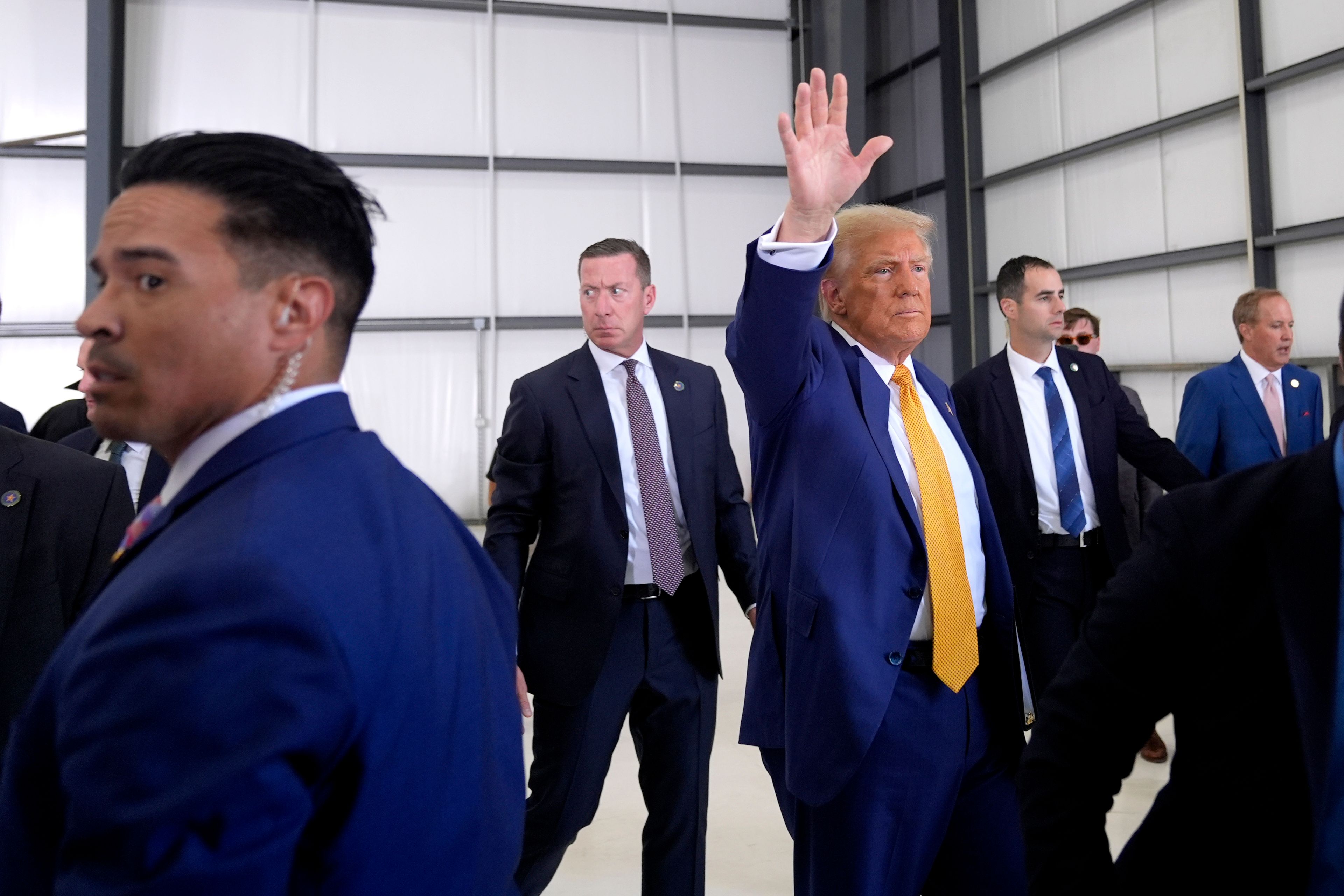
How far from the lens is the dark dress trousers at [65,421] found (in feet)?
13.9

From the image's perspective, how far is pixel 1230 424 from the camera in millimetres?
4754

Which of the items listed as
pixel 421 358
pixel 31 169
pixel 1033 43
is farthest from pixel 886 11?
pixel 31 169

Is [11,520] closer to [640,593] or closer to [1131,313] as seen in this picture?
[640,593]

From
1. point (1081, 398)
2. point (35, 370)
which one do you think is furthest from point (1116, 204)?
point (35, 370)

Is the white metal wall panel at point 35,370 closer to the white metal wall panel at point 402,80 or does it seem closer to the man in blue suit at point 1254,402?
the white metal wall panel at point 402,80

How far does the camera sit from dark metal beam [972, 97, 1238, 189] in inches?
340

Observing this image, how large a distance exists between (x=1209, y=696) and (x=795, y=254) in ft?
3.12

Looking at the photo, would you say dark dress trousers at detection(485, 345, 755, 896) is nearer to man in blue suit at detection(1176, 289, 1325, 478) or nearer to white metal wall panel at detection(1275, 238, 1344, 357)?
man in blue suit at detection(1176, 289, 1325, 478)

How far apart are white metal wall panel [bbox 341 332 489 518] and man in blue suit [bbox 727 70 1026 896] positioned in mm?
8520

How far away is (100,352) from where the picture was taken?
3.08ft

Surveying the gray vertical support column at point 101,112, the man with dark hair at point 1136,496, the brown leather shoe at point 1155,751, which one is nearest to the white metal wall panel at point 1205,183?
the man with dark hair at point 1136,496

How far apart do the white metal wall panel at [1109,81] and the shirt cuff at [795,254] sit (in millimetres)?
8722

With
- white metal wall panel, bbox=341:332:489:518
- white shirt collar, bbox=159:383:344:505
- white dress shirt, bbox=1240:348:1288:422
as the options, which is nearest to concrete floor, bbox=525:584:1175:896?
white dress shirt, bbox=1240:348:1288:422

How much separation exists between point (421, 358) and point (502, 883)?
9.78m
